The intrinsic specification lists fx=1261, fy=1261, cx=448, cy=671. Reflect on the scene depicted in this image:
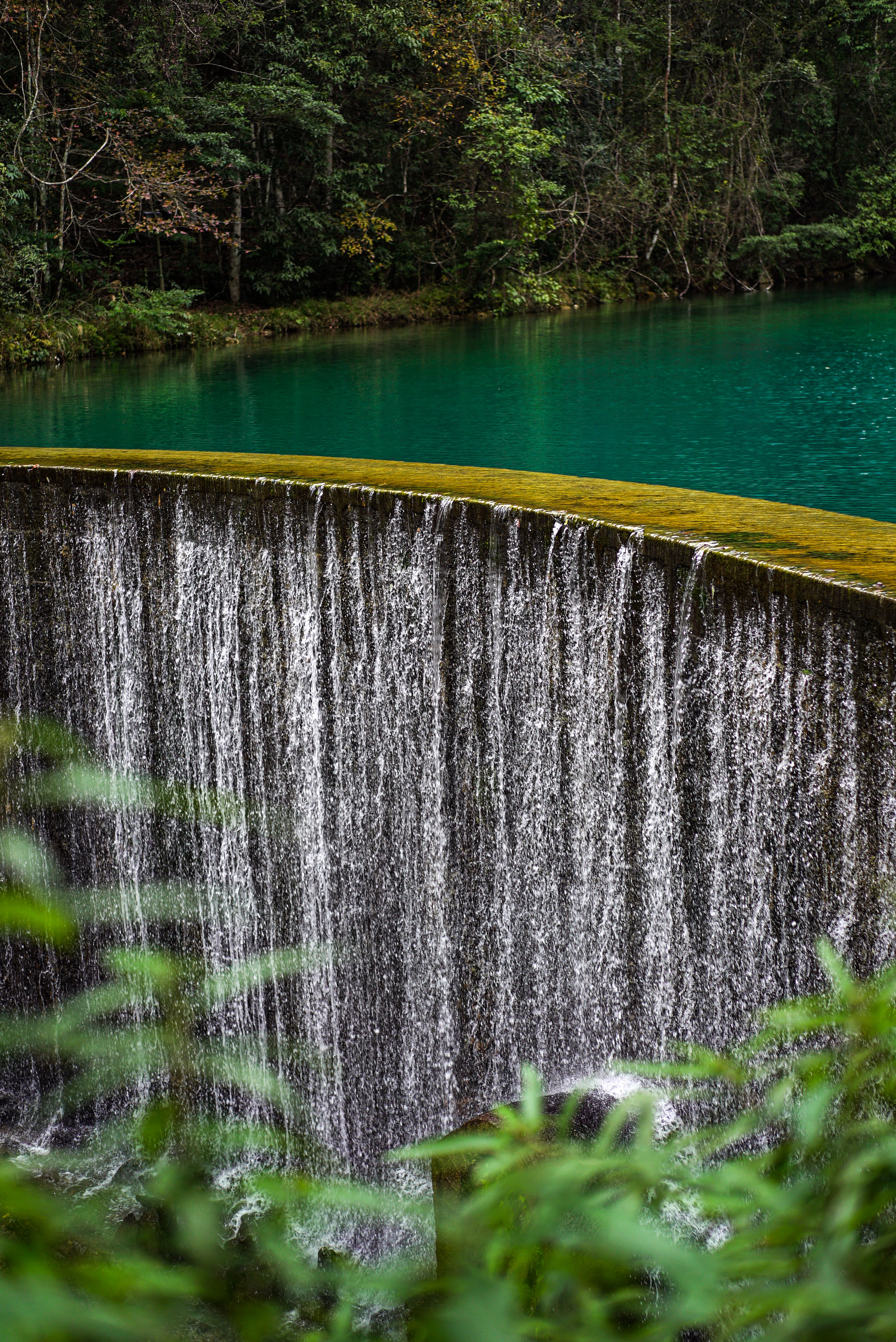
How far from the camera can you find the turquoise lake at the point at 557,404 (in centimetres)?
772

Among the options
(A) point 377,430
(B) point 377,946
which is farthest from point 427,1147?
(A) point 377,430

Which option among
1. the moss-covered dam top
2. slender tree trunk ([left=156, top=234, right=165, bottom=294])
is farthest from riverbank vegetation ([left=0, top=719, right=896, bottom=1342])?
slender tree trunk ([left=156, top=234, right=165, bottom=294])

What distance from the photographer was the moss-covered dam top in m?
3.43

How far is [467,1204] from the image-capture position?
81 centimetres

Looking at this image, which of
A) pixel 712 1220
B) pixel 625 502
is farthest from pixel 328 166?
pixel 712 1220

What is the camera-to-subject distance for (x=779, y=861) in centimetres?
356

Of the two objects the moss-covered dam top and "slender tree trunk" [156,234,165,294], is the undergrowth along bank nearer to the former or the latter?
"slender tree trunk" [156,234,165,294]

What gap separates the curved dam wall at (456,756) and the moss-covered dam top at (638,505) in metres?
0.04

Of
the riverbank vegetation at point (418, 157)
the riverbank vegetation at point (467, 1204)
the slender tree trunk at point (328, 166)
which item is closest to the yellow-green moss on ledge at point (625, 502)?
the riverbank vegetation at point (467, 1204)

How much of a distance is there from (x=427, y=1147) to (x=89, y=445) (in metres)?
8.83

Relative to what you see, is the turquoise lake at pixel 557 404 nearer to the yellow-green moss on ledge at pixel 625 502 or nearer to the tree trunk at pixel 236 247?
the yellow-green moss on ledge at pixel 625 502

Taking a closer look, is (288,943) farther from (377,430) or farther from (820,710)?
(377,430)

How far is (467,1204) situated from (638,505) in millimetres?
3820

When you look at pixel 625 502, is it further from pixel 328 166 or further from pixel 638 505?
pixel 328 166
